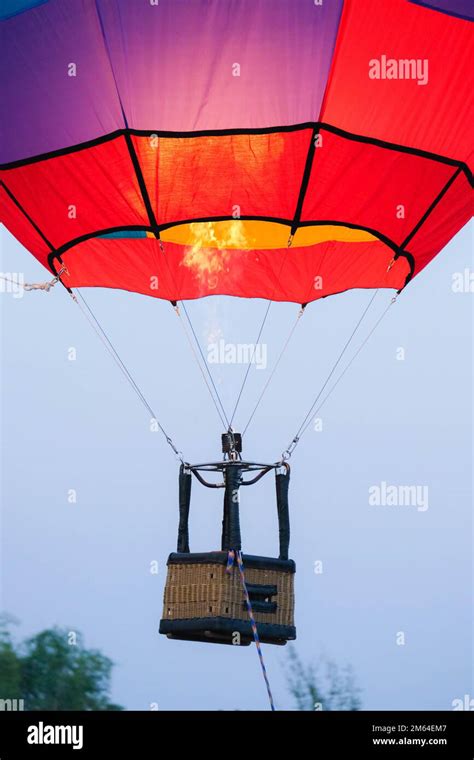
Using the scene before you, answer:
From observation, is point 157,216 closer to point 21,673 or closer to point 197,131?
point 197,131

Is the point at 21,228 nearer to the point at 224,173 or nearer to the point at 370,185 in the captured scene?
the point at 224,173

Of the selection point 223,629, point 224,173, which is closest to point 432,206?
point 224,173

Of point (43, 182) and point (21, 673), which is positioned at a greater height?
point (43, 182)

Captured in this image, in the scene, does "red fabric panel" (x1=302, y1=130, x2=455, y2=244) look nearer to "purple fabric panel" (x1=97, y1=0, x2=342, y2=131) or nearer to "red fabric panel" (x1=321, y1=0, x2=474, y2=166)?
"red fabric panel" (x1=321, y1=0, x2=474, y2=166)

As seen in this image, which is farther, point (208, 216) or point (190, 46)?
point (208, 216)

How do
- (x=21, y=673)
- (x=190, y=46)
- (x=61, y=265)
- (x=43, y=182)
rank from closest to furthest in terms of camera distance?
(x=190, y=46) → (x=43, y=182) → (x=61, y=265) → (x=21, y=673)

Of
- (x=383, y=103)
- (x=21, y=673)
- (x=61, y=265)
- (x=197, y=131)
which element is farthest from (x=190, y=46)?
(x=21, y=673)

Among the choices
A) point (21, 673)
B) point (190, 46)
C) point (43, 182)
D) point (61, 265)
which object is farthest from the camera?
point (21, 673)

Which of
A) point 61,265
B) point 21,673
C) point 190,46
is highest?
point 190,46
